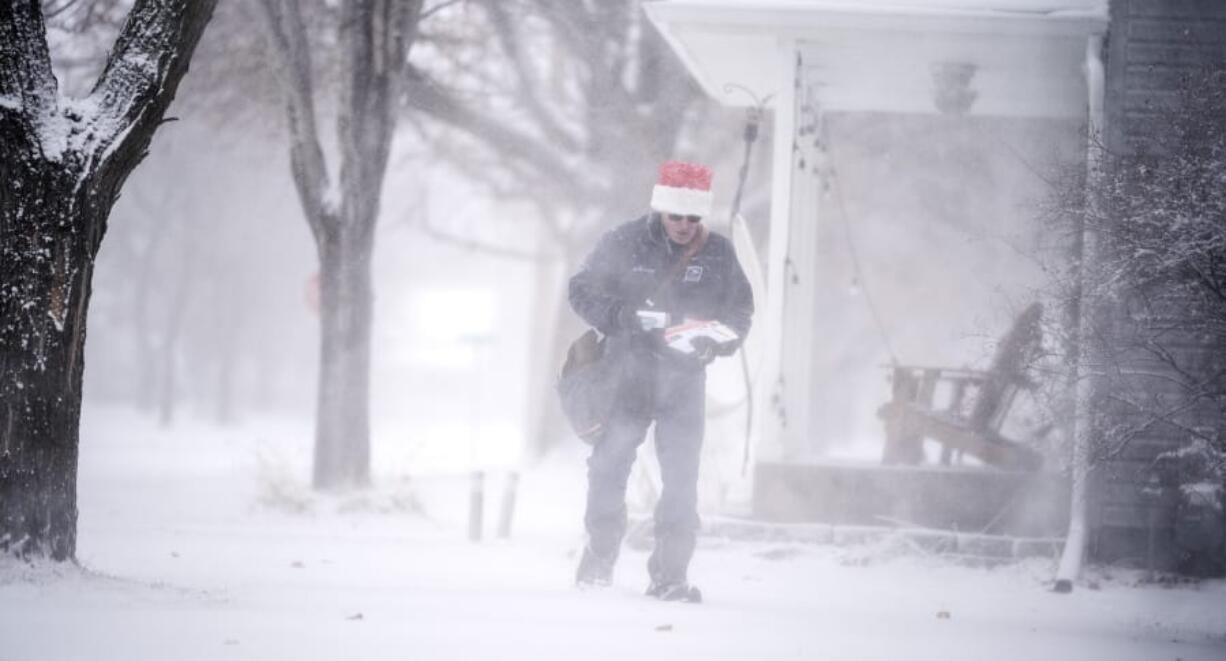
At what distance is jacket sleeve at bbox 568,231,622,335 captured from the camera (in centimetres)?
639

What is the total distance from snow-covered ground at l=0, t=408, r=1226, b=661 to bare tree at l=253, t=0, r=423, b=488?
0.80 meters

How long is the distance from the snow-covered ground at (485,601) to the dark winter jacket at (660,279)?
1.32m

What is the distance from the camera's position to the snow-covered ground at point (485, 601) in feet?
16.2

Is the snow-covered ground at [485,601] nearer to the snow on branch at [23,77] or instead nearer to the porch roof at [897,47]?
the snow on branch at [23,77]

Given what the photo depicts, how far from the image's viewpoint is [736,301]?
21.5 feet

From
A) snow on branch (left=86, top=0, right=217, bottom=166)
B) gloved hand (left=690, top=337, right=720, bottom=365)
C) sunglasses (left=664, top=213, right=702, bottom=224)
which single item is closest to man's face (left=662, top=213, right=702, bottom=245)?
sunglasses (left=664, top=213, right=702, bottom=224)

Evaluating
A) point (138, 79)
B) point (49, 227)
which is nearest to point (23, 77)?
point (138, 79)

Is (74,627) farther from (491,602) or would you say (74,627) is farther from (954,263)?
(954,263)

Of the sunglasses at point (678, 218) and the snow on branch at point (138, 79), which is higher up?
the snow on branch at point (138, 79)

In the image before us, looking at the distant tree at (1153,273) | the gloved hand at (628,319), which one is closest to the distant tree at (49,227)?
the gloved hand at (628,319)

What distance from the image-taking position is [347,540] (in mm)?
9680

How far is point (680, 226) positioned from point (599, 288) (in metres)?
0.47

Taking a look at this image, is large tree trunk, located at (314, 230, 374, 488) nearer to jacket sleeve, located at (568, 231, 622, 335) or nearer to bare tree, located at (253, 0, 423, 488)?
bare tree, located at (253, 0, 423, 488)

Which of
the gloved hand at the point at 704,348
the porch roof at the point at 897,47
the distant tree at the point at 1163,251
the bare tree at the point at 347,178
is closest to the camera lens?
the distant tree at the point at 1163,251
